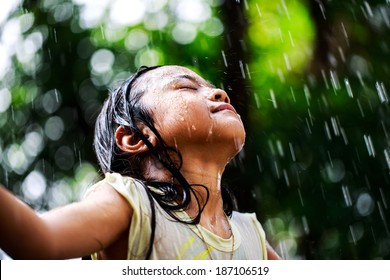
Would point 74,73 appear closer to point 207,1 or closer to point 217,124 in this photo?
point 207,1

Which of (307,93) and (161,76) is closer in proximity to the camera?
(161,76)

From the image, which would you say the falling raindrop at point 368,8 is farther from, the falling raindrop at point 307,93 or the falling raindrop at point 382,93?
the falling raindrop at point 307,93

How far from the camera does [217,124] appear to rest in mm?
1243

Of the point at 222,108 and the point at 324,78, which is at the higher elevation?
the point at 222,108

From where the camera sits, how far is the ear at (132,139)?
4.22 feet

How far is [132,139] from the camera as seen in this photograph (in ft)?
4.34

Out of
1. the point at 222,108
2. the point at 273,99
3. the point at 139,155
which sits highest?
the point at 222,108

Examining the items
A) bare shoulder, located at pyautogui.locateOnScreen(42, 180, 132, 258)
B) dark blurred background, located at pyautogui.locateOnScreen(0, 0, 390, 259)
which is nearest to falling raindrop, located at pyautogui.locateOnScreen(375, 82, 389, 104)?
dark blurred background, located at pyautogui.locateOnScreen(0, 0, 390, 259)

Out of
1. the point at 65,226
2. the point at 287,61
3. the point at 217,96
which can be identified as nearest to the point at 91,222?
the point at 65,226

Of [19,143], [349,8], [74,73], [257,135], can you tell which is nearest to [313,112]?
[257,135]

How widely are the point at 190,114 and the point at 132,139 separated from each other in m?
0.17

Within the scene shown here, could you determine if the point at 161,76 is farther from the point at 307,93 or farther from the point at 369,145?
the point at 369,145

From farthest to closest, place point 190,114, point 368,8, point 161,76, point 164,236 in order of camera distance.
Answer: point 368,8 < point 161,76 < point 190,114 < point 164,236
